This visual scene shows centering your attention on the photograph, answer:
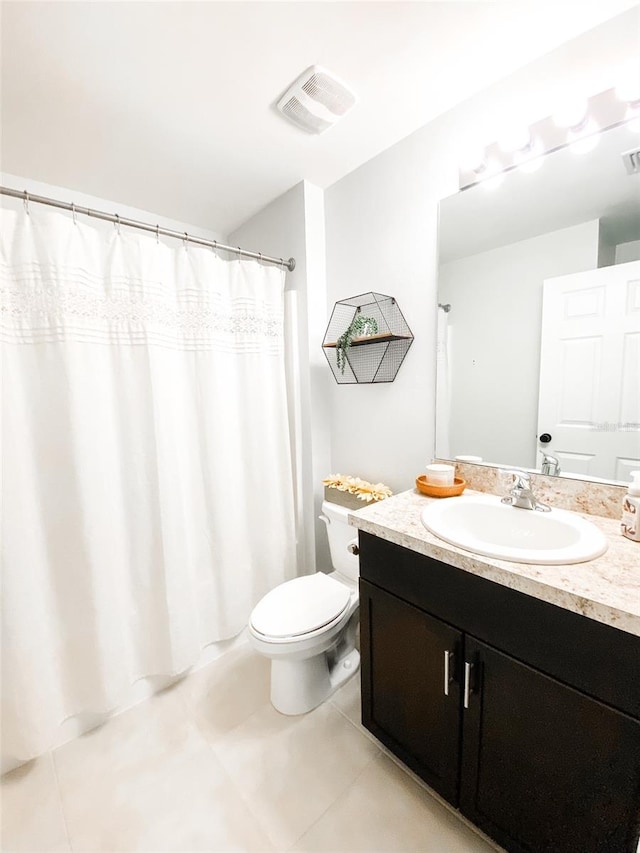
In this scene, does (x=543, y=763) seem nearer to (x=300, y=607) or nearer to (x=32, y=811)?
(x=300, y=607)

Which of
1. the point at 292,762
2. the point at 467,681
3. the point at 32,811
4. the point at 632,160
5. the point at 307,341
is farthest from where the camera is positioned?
the point at 307,341

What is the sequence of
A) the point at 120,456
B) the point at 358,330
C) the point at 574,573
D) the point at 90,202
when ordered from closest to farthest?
the point at 574,573, the point at 120,456, the point at 358,330, the point at 90,202

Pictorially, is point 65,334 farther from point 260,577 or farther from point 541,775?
point 541,775

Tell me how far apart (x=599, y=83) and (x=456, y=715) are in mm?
1853

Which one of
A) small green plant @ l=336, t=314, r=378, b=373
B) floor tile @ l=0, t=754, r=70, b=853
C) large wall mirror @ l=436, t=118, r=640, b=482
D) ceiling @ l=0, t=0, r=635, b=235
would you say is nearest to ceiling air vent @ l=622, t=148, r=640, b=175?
large wall mirror @ l=436, t=118, r=640, b=482

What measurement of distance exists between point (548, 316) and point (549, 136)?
0.56m

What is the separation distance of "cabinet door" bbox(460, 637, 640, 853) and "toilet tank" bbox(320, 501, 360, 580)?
2.49 ft

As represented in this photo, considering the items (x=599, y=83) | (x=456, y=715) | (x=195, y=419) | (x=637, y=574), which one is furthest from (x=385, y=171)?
(x=456, y=715)

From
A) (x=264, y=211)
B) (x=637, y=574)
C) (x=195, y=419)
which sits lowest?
(x=637, y=574)

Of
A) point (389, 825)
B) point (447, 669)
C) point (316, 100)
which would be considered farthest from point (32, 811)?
point (316, 100)

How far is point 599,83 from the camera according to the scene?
103cm

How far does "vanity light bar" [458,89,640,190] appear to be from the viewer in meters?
0.99

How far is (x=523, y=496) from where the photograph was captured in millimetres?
1106

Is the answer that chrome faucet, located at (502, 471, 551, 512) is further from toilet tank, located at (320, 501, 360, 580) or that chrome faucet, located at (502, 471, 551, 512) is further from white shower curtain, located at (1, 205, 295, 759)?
white shower curtain, located at (1, 205, 295, 759)
